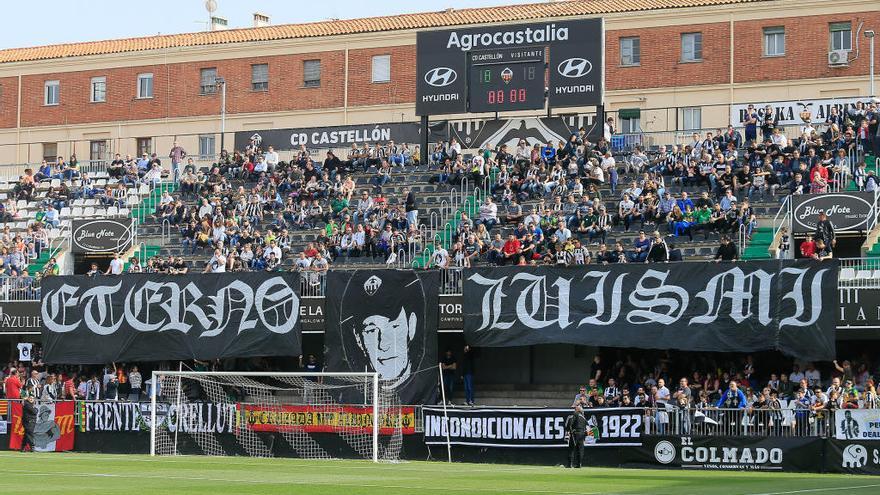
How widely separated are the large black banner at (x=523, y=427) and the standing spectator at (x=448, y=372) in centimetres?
305

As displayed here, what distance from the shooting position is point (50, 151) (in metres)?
72.5

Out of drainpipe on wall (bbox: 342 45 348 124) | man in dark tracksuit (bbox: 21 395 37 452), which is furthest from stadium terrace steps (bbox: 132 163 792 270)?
drainpipe on wall (bbox: 342 45 348 124)

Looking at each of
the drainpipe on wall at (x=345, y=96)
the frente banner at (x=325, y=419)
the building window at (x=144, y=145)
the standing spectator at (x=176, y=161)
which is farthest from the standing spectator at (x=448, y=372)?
the building window at (x=144, y=145)

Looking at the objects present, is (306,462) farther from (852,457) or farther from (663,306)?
(852,457)

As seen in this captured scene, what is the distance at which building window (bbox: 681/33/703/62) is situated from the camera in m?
61.4

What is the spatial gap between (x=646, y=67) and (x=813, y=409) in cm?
3193

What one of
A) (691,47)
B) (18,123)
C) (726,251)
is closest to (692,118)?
(691,47)

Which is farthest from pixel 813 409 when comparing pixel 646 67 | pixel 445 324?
pixel 646 67

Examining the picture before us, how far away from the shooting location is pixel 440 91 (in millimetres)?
48906

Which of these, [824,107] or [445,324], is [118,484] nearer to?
[445,324]

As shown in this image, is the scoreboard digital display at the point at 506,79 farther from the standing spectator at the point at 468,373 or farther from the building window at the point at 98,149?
the building window at the point at 98,149

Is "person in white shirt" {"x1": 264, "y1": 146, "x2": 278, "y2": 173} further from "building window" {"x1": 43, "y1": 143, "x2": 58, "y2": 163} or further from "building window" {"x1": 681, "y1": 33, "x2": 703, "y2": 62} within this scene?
"building window" {"x1": 43, "y1": 143, "x2": 58, "y2": 163}

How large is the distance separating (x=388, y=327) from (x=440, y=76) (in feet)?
38.9

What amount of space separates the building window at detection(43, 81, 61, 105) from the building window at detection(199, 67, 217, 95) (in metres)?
7.66
